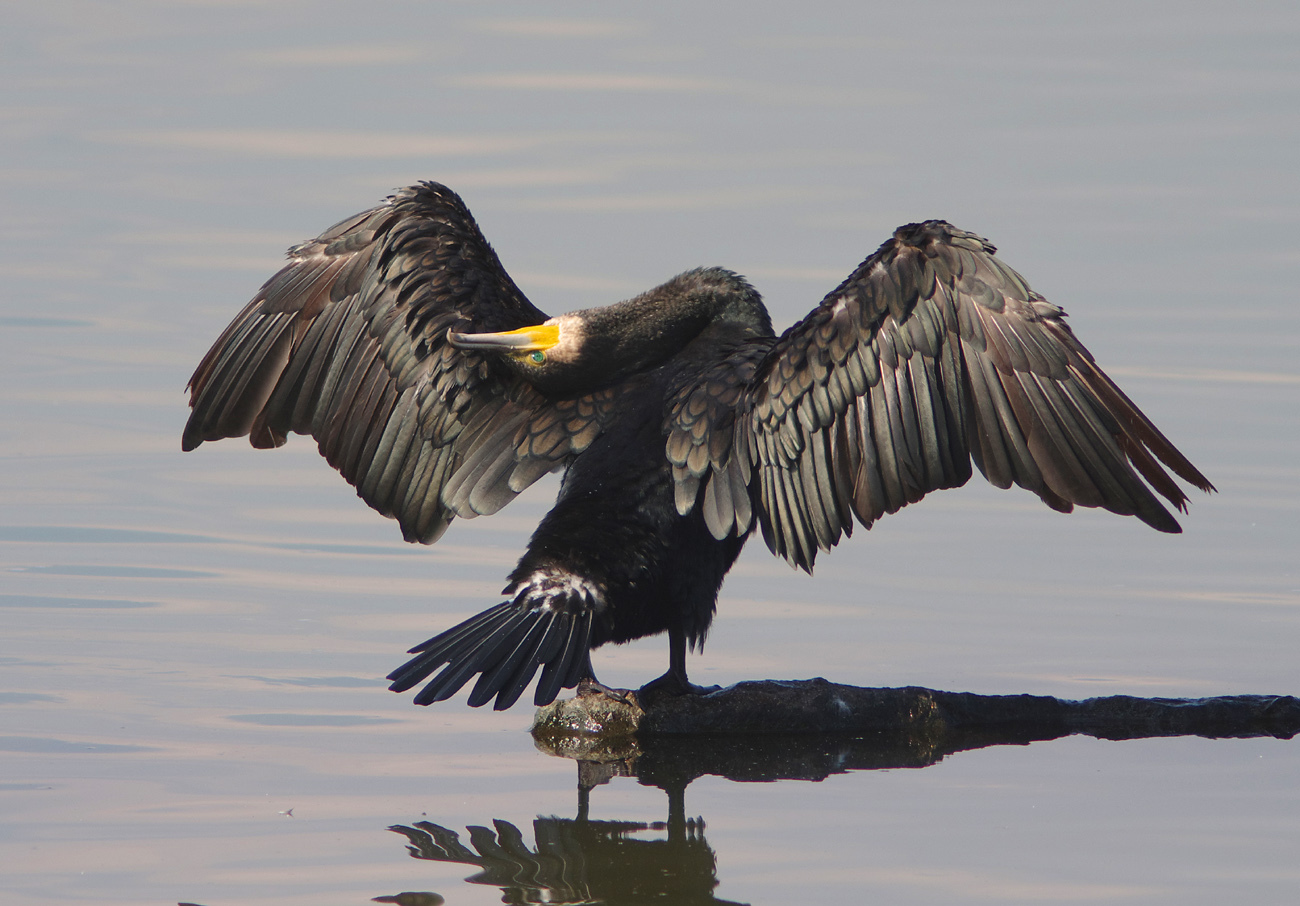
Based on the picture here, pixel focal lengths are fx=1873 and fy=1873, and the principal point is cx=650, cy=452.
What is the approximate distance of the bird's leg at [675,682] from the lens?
5.91 meters

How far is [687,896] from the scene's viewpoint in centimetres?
448

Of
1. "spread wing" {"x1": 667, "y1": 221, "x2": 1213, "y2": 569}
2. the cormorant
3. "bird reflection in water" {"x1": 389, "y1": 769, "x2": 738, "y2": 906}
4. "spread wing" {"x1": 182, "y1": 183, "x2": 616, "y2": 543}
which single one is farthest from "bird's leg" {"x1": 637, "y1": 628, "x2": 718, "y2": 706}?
"bird reflection in water" {"x1": 389, "y1": 769, "x2": 738, "y2": 906}

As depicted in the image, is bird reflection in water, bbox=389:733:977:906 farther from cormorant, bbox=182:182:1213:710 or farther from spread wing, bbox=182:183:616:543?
spread wing, bbox=182:183:616:543

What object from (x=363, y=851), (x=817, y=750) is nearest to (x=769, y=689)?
(x=817, y=750)

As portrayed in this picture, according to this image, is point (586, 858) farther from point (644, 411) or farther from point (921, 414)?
point (644, 411)

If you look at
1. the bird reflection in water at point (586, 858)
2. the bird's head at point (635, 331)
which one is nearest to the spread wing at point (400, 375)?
the bird's head at point (635, 331)

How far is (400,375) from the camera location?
6.64 m

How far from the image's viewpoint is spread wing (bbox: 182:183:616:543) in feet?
21.1

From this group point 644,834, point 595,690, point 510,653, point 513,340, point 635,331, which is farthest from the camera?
point 635,331

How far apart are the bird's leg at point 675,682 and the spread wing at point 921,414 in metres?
0.45

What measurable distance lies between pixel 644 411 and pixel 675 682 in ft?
3.04

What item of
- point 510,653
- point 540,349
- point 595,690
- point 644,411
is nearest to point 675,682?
point 595,690

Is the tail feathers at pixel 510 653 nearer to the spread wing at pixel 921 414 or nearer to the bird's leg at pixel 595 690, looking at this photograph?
the bird's leg at pixel 595 690

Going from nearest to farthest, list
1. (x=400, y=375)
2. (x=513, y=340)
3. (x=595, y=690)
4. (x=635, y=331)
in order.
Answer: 1. (x=595, y=690)
2. (x=513, y=340)
3. (x=400, y=375)
4. (x=635, y=331)
